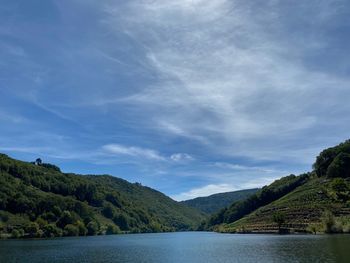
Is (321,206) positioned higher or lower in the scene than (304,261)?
higher

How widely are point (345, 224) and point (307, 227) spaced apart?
21318mm

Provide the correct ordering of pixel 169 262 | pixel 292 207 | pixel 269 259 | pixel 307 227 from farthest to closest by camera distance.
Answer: pixel 292 207
pixel 307 227
pixel 169 262
pixel 269 259

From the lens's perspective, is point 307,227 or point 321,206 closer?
point 307,227

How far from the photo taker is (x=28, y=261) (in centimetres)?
7788

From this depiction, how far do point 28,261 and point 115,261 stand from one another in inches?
651

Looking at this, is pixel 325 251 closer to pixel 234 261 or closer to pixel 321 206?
pixel 234 261

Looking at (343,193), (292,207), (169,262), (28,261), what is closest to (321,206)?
(343,193)

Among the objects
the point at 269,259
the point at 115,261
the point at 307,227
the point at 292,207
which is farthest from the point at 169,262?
the point at 292,207

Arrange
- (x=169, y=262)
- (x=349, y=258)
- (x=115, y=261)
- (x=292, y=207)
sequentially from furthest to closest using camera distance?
(x=292, y=207) < (x=115, y=261) < (x=169, y=262) < (x=349, y=258)

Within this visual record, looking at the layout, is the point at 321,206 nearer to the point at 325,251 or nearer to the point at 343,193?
the point at 343,193

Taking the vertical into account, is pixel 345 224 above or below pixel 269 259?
above

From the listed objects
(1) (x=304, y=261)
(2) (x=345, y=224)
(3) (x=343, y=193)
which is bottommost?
(1) (x=304, y=261)

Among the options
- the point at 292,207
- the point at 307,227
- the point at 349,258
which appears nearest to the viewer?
the point at 349,258

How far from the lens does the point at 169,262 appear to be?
73875mm
